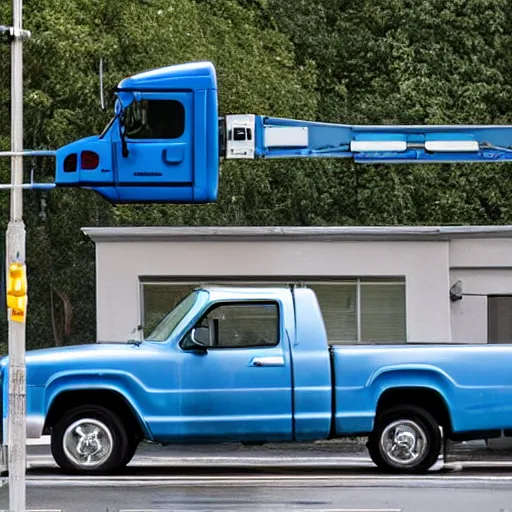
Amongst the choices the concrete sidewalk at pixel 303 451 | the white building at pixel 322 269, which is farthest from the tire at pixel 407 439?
the white building at pixel 322 269

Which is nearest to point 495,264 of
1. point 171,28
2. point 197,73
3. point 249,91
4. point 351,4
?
point 249,91

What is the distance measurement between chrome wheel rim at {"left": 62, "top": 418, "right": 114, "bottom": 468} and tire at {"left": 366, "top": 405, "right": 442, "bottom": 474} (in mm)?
2943

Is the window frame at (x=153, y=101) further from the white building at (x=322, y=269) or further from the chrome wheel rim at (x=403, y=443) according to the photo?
the white building at (x=322, y=269)

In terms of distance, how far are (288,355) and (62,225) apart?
1858 centimetres

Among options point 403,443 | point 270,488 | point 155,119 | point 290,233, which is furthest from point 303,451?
point 290,233

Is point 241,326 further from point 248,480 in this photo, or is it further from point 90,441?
point 90,441

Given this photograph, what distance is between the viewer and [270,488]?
45.5ft

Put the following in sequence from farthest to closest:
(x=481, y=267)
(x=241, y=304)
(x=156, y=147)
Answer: (x=481, y=267) < (x=241, y=304) < (x=156, y=147)

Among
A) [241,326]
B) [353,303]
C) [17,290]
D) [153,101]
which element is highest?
[153,101]

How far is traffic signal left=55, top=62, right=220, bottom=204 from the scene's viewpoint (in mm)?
13867

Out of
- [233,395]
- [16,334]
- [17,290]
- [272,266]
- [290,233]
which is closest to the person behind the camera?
[17,290]

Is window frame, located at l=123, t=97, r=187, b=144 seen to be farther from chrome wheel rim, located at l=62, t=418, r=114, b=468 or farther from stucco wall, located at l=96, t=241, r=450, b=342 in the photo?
stucco wall, located at l=96, t=241, r=450, b=342

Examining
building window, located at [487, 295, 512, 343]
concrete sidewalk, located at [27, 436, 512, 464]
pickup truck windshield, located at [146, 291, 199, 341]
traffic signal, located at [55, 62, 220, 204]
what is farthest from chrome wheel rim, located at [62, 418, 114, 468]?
building window, located at [487, 295, 512, 343]

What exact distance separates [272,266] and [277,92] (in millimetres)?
7380
